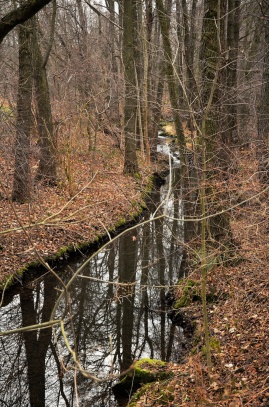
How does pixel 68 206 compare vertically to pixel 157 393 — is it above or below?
above

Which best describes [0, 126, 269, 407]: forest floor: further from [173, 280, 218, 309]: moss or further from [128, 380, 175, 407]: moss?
[173, 280, 218, 309]: moss

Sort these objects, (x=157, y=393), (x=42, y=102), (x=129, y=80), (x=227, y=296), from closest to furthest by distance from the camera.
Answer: (x=157, y=393)
(x=227, y=296)
(x=42, y=102)
(x=129, y=80)

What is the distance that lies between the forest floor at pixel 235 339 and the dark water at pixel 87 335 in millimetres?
884

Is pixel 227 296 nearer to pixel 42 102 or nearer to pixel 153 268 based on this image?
pixel 153 268

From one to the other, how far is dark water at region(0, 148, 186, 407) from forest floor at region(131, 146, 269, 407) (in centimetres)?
88

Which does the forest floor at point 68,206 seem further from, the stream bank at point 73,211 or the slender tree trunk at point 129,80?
the slender tree trunk at point 129,80

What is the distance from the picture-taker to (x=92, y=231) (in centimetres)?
1235

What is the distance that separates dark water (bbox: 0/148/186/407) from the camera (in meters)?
6.71

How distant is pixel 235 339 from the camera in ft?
21.1

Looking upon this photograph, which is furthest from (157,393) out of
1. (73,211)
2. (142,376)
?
(73,211)

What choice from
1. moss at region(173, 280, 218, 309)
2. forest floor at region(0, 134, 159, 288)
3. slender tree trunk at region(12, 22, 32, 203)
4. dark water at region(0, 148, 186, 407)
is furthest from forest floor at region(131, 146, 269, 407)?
slender tree trunk at region(12, 22, 32, 203)

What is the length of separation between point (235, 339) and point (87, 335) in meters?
3.05

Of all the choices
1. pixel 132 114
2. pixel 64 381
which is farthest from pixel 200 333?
pixel 132 114

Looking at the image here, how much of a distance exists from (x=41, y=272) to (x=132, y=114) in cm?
812
